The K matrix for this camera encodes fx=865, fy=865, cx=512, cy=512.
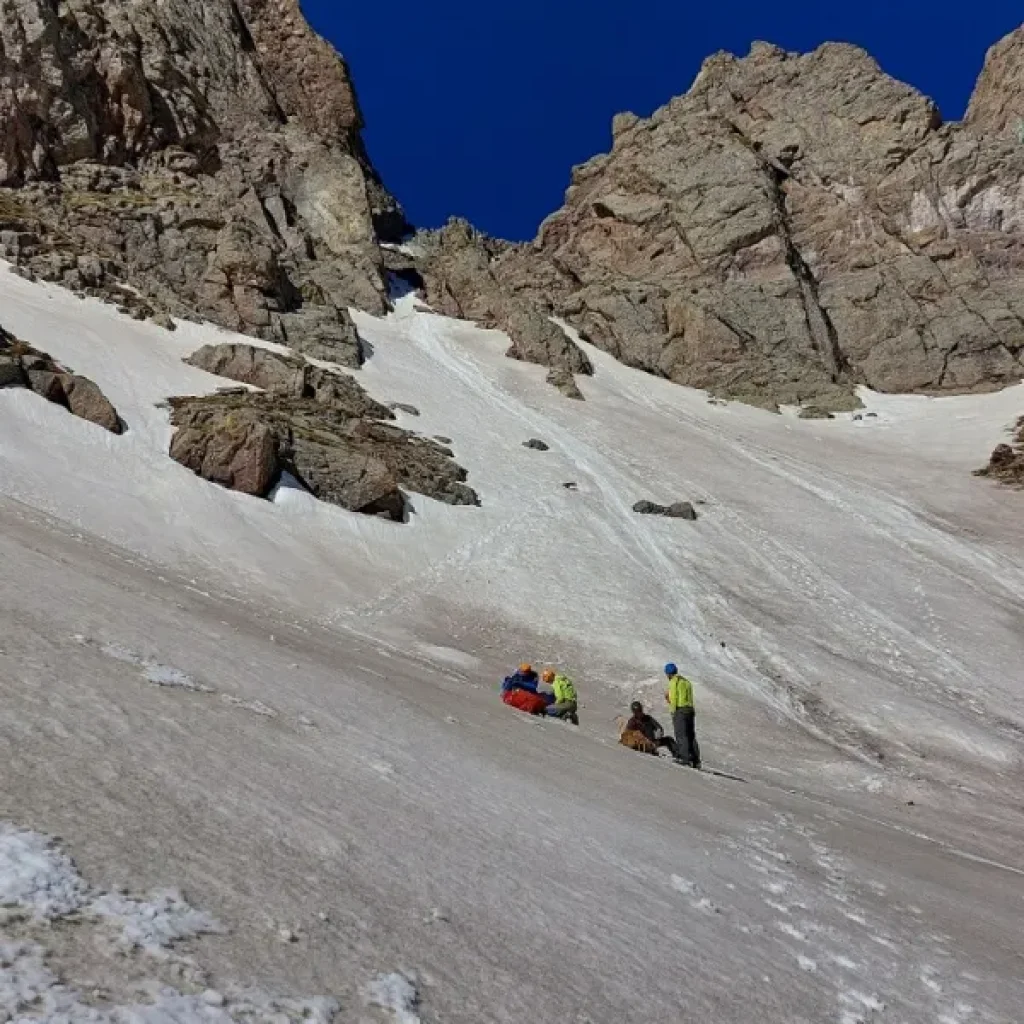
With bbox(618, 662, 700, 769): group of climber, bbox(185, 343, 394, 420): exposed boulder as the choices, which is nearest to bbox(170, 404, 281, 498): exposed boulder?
bbox(185, 343, 394, 420): exposed boulder

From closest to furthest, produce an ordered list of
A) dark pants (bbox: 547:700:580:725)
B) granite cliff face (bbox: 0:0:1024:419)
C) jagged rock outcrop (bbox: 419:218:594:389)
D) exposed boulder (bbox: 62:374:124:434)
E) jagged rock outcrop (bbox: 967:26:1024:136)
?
dark pants (bbox: 547:700:580:725), exposed boulder (bbox: 62:374:124:434), granite cliff face (bbox: 0:0:1024:419), jagged rock outcrop (bbox: 419:218:594:389), jagged rock outcrop (bbox: 967:26:1024:136)

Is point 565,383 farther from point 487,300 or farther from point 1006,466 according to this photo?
point 1006,466

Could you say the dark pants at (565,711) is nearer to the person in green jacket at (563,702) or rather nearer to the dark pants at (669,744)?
the person in green jacket at (563,702)

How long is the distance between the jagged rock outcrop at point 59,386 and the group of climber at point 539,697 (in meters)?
19.2

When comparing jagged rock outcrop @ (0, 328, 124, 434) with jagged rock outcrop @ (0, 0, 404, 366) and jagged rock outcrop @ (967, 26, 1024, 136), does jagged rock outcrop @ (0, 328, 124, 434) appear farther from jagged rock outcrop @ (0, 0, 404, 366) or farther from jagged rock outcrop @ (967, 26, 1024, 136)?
jagged rock outcrop @ (967, 26, 1024, 136)

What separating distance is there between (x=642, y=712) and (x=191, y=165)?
243 ft

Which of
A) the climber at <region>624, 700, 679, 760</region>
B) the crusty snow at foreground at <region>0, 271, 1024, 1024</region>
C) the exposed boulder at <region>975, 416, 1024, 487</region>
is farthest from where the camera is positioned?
the exposed boulder at <region>975, 416, 1024, 487</region>

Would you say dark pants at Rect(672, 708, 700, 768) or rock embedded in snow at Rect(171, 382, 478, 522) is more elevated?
rock embedded in snow at Rect(171, 382, 478, 522)

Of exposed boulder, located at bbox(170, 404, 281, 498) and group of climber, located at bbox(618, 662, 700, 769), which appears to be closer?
group of climber, located at bbox(618, 662, 700, 769)

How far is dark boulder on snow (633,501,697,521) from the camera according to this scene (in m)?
39.2

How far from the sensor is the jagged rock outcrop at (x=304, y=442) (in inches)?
1143

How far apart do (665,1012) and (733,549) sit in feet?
108

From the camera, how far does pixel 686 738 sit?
1540cm

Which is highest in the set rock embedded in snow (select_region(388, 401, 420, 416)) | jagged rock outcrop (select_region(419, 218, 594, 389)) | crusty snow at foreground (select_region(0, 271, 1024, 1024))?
jagged rock outcrop (select_region(419, 218, 594, 389))
